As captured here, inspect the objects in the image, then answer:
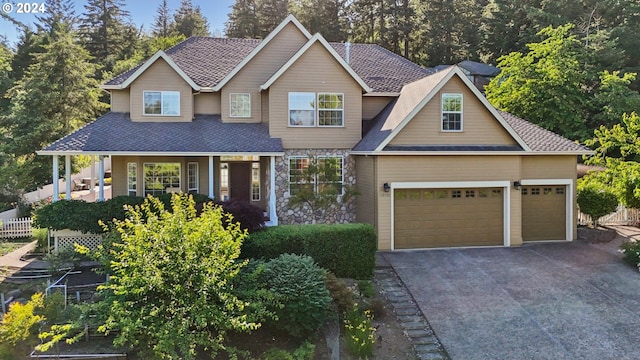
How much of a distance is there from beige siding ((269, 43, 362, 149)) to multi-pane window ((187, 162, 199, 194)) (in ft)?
12.1

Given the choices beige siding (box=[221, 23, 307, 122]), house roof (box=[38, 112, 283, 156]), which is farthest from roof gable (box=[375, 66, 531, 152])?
beige siding (box=[221, 23, 307, 122])

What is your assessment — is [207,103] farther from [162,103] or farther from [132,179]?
[132,179]

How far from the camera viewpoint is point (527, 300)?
11.6 meters

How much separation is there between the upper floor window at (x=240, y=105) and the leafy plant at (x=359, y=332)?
11065mm

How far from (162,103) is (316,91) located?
6299 mm

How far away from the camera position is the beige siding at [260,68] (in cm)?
1884

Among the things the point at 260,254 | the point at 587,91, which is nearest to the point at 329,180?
the point at 260,254

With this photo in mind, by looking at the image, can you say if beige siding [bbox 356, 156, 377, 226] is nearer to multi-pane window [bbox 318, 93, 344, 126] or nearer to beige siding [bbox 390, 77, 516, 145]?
beige siding [bbox 390, 77, 516, 145]

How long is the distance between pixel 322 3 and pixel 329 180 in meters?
29.3

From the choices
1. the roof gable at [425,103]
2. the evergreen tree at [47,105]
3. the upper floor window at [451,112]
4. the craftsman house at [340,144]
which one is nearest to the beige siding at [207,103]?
the craftsman house at [340,144]

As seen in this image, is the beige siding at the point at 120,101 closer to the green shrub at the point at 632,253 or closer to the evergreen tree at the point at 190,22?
the green shrub at the point at 632,253

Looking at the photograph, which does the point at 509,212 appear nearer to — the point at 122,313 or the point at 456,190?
the point at 456,190

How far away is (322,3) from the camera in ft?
136

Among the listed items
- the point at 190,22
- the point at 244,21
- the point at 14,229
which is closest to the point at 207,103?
the point at 14,229
